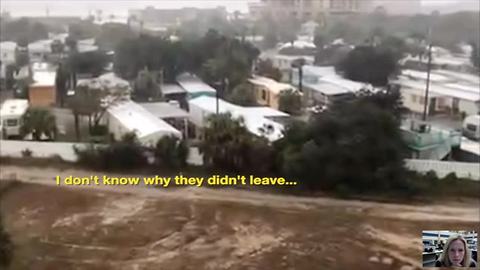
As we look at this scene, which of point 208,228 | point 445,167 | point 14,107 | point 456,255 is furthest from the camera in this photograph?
point 14,107

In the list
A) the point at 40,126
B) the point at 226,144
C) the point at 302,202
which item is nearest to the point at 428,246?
the point at 302,202

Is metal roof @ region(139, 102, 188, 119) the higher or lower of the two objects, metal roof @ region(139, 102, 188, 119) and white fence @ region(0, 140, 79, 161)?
the higher

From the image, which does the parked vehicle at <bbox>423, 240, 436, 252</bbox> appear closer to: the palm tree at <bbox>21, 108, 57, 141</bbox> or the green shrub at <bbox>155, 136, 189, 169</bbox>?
the green shrub at <bbox>155, 136, 189, 169</bbox>

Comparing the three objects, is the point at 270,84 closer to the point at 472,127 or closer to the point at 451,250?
the point at 472,127

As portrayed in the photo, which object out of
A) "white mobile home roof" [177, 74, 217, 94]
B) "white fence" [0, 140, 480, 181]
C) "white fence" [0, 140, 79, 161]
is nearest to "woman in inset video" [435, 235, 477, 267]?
"white fence" [0, 140, 480, 181]

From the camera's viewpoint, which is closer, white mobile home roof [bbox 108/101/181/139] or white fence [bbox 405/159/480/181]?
white fence [bbox 405/159/480/181]

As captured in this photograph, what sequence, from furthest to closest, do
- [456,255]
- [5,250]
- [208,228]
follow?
[208,228] → [5,250] → [456,255]
